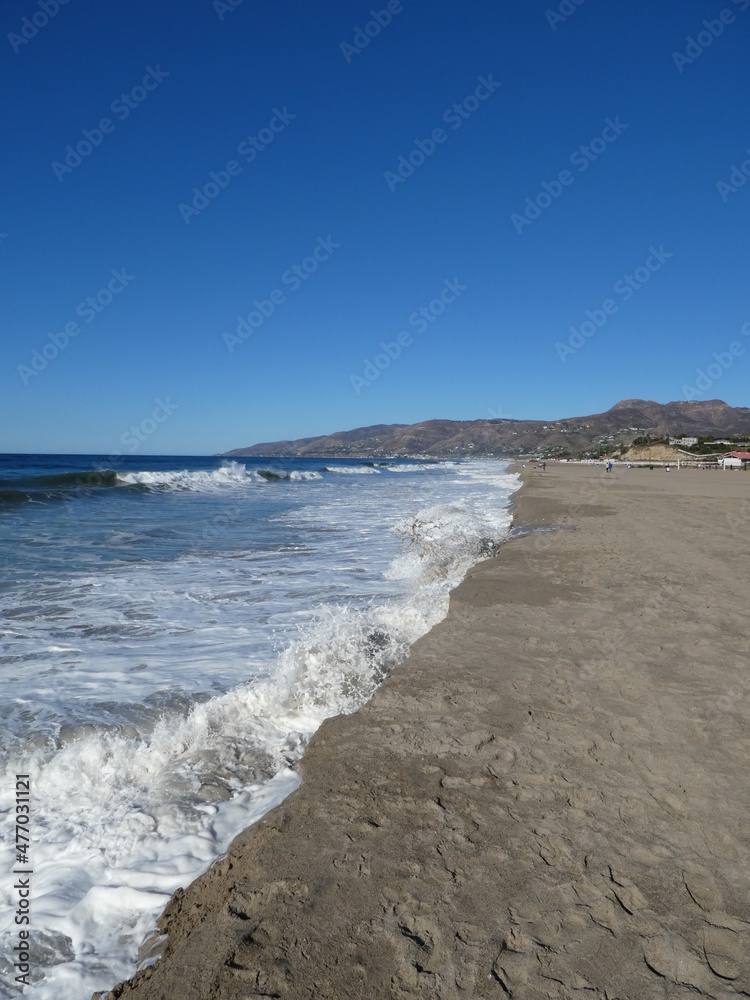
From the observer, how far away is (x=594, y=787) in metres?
2.89

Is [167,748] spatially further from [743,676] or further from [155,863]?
[743,676]

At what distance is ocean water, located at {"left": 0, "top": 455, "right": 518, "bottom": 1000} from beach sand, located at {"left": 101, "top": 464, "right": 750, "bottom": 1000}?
32cm

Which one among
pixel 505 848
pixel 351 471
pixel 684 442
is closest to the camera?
pixel 505 848

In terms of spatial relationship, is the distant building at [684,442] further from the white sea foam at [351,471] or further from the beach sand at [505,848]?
the beach sand at [505,848]

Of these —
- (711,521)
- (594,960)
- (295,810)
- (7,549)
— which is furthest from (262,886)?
(711,521)

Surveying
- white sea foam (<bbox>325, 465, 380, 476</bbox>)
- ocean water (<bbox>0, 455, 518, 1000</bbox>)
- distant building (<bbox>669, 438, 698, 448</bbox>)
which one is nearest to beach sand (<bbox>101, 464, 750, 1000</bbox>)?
ocean water (<bbox>0, 455, 518, 1000</bbox>)

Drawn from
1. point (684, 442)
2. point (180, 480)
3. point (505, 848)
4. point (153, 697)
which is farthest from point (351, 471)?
point (505, 848)

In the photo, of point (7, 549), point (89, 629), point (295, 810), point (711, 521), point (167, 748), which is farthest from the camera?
point (711, 521)

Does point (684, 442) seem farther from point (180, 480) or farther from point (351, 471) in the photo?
point (180, 480)

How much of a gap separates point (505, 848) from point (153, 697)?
2950 millimetres

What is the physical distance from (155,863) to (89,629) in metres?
4.00

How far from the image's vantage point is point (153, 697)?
14.1ft

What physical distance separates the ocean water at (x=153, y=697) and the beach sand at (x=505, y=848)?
1.04 ft

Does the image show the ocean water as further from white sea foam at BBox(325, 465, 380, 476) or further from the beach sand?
white sea foam at BBox(325, 465, 380, 476)
